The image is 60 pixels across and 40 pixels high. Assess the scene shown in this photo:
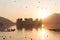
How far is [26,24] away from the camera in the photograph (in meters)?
49.3

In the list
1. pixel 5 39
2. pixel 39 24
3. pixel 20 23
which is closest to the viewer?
pixel 5 39

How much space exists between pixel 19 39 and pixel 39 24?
28.4m

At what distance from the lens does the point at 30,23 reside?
47438 mm

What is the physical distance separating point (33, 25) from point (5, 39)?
3182cm

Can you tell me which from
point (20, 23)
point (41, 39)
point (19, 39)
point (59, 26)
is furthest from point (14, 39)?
point (20, 23)

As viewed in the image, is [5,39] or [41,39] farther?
[41,39]

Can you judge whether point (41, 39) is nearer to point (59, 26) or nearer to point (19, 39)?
point (19, 39)

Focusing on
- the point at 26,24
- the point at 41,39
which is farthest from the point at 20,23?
the point at 41,39

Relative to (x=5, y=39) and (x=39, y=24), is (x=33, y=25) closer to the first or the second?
(x=39, y=24)

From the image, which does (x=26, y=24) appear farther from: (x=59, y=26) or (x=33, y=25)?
(x=59, y=26)

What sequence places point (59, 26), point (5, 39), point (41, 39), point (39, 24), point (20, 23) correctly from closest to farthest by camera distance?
point (5, 39), point (41, 39), point (59, 26), point (39, 24), point (20, 23)

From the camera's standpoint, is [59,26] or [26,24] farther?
[26,24]

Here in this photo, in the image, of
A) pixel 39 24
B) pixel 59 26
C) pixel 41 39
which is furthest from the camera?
pixel 39 24

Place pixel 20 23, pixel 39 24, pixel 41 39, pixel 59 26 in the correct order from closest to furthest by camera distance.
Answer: pixel 41 39 < pixel 59 26 < pixel 39 24 < pixel 20 23
